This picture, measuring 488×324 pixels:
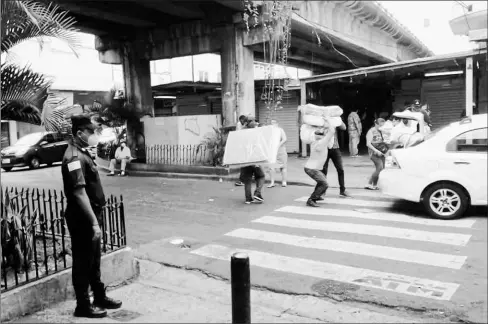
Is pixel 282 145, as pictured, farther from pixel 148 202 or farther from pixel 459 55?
pixel 459 55

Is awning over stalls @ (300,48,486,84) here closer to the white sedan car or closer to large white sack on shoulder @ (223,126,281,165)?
large white sack on shoulder @ (223,126,281,165)

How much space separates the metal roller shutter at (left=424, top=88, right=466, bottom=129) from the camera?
17625 millimetres

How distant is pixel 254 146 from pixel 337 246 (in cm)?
325

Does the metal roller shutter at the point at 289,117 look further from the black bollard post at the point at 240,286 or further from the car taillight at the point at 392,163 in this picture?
the black bollard post at the point at 240,286

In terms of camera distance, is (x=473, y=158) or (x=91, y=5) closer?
(x=473, y=158)

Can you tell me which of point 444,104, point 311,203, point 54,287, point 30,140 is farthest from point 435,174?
point 30,140

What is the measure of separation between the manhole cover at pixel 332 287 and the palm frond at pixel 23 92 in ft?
13.0

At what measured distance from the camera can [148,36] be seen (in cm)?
1745

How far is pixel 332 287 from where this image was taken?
502 cm

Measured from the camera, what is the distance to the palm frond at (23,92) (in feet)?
17.9

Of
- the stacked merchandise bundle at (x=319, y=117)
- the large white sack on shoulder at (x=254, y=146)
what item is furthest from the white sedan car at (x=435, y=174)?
the large white sack on shoulder at (x=254, y=146)

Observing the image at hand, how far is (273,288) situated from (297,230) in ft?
7.65

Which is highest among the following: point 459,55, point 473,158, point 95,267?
point 459,55

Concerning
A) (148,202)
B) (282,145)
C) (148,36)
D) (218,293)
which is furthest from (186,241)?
(148,36)
